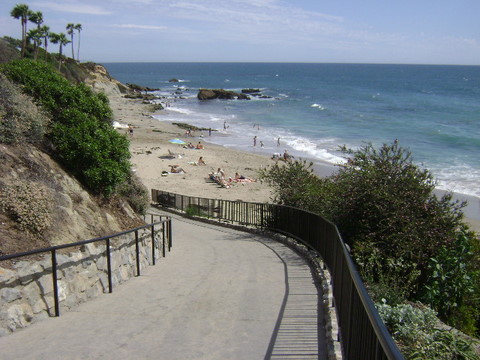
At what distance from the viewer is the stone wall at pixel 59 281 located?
586 centimetres

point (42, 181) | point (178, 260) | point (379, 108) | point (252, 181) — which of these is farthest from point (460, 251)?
point (379, 108)

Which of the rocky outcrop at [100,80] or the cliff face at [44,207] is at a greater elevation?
the rocky outcrop at [100,80]

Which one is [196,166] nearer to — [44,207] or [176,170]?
[176,170]

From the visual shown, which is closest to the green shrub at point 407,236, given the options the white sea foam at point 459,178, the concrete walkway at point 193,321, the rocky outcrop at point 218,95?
the concrete walkway at point 193,321

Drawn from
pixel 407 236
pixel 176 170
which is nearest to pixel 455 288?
pixel 407 236

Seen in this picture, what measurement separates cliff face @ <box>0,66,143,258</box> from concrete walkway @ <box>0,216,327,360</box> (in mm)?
1464

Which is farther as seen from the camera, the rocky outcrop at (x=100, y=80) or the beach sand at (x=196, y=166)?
the rocky outcrop at (x=100, y=80)

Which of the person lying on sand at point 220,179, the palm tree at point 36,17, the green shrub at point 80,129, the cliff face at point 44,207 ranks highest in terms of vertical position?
the palm tree at point 36,17

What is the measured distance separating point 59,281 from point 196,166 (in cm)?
3057

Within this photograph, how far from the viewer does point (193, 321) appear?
20.8 feet

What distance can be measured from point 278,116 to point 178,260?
211 ft

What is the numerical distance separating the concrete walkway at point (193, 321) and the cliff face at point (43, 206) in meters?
1.46

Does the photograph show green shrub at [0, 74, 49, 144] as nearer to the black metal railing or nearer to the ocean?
the black metal railing

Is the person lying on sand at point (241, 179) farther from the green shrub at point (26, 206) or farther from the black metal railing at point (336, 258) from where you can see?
the green shrub at point (26, 206)
